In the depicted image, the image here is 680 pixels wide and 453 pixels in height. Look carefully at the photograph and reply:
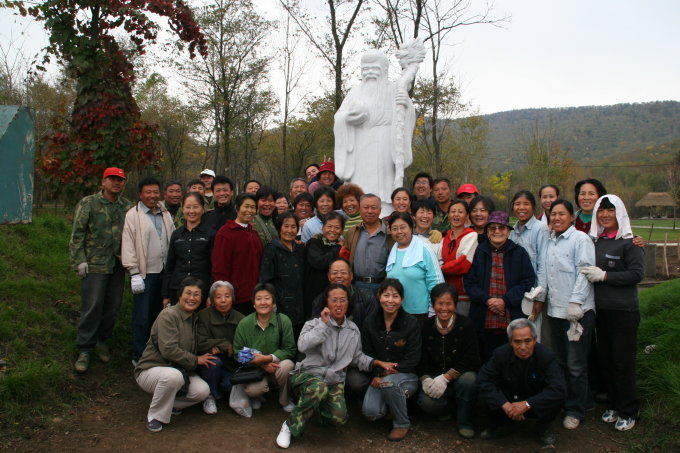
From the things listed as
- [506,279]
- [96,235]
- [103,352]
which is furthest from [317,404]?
[96,235]

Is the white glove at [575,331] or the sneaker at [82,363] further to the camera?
the sneaker at [82,363]

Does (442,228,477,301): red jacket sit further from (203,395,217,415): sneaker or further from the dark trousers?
(203,395,217,415): sneaker

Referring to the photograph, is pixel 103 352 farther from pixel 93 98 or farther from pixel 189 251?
pixel 93 98

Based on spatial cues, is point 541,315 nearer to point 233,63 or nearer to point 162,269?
point 162,269

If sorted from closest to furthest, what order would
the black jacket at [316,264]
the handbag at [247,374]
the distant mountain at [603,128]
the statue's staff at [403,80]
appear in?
1. the handbag at [247,374]
2. the black jacket at [316,264]
3. the statue's staff at [403,80]
4. the distant mountain at [603,128]

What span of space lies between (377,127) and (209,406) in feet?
11.9

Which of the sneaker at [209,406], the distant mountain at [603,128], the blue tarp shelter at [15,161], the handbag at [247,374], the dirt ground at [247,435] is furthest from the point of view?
the distant mountain at [603,128]

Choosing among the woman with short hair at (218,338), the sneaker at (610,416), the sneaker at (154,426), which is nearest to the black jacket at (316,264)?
the woman with short hair at (218,338)

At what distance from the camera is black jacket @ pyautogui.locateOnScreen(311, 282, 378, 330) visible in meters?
3.75

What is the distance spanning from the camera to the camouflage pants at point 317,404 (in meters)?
3.31

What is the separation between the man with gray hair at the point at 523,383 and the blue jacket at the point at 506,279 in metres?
0.37

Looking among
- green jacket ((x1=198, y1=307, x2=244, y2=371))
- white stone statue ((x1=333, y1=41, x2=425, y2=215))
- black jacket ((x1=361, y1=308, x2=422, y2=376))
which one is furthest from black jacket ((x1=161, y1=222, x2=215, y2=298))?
white stone statue ((x1=333, y1=41, x2=425, y2=215))

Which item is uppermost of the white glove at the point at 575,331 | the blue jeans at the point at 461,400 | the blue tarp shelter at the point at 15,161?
the blue tarp shelter at the point at 15,161

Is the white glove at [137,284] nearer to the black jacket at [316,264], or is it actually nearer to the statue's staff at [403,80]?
the black jacket at [316,264]
